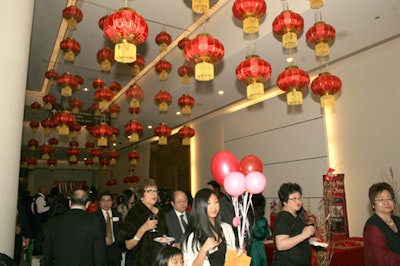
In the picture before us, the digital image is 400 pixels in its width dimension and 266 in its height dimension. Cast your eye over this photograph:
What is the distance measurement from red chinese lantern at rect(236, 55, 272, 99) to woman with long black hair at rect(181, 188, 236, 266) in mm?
1606

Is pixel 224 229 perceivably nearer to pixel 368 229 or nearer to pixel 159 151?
pixel 368 229

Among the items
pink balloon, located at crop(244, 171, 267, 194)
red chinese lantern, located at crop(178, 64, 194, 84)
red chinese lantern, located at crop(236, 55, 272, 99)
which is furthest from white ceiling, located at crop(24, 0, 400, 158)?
pink balloon, located at crop(244, 171, 267, 194)

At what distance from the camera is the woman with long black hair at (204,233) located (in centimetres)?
209

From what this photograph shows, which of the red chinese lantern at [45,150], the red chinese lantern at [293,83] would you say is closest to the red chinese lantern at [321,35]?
the red chinese lantern at [293,83]

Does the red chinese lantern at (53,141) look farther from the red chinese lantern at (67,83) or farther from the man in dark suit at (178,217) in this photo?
the man in dark suit at (178,217)

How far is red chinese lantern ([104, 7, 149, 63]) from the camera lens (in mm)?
2645

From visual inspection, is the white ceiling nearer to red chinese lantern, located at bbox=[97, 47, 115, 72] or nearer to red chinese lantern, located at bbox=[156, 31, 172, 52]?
red chinese lantern, located at bbox=[156, 31, 172, 52]

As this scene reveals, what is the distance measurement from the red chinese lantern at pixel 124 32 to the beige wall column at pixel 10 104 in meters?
0.81

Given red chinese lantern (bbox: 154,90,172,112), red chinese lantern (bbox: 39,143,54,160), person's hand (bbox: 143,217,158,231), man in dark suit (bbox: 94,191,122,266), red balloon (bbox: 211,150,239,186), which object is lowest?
man in dark suit (bbox: 94,191,122,266)

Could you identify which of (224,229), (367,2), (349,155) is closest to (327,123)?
(349,155)

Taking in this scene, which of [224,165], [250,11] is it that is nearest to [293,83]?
[250,11]

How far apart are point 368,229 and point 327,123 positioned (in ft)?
13.3

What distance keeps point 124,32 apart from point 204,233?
5.70 ft

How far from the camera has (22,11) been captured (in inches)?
115
